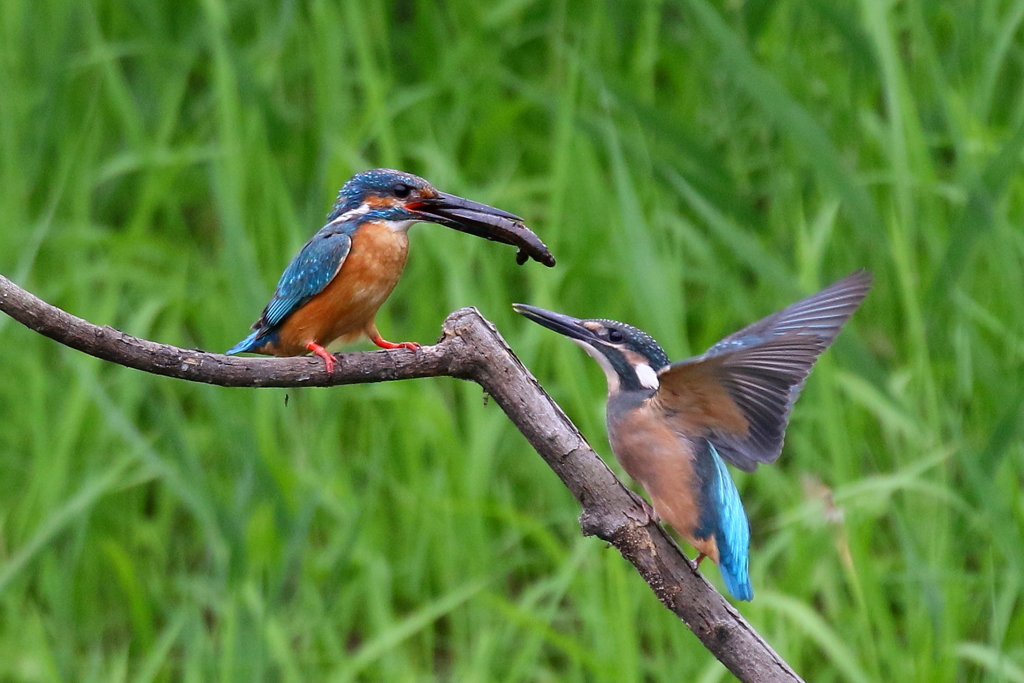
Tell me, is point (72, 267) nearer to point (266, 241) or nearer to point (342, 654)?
point (266, 241)

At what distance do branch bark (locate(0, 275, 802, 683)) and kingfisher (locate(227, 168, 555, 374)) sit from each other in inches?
12.0

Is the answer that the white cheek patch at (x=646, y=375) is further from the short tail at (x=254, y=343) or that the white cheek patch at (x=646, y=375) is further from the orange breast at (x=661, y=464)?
the short tail at (x=254, y=343)

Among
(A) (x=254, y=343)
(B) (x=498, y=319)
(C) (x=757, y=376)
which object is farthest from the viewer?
(B) (x=498, y=319)

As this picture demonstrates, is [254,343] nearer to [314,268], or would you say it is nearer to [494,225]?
[314,268]

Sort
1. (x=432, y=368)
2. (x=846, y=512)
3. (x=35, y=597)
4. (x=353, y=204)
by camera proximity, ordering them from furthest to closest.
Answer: (x=35, y=597), (x=846, y=512), (x=353, y=204), (x=432, y=368)

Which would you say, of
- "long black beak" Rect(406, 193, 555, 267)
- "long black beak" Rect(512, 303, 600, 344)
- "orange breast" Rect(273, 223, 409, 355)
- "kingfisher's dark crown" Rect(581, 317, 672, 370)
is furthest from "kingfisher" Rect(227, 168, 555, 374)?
"kingfisher's dark crown" Rect(581, 317, 672, 370)

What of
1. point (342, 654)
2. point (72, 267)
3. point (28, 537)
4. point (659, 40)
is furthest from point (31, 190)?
point (659, 40)

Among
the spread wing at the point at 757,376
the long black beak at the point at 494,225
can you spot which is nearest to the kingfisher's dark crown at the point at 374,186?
the long black beak at the point at 494,225

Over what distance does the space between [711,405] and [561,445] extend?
0.44m

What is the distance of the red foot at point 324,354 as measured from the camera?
1461 mm

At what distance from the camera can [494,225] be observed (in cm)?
144

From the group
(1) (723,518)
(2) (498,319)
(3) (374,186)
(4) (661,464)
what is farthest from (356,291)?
(2) (498,319)

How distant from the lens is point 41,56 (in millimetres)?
4445

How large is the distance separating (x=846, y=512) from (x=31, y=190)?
9.94ft
